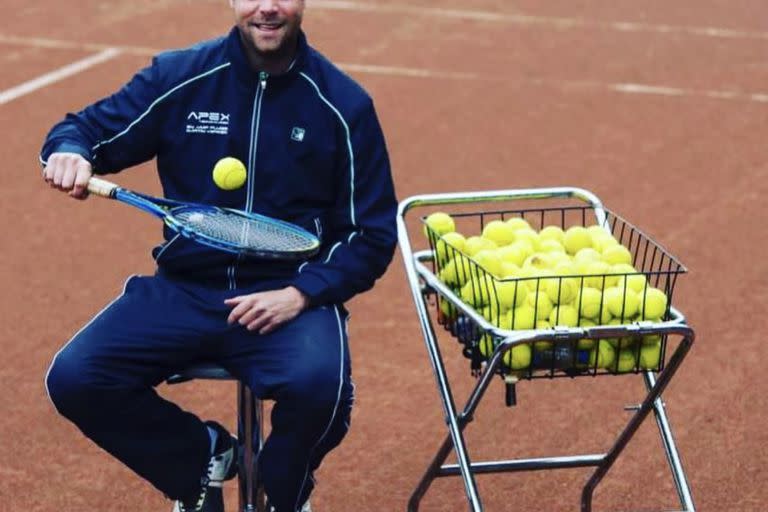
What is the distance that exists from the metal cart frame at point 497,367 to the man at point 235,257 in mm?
184

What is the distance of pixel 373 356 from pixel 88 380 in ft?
8.30

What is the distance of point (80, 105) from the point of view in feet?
36.5

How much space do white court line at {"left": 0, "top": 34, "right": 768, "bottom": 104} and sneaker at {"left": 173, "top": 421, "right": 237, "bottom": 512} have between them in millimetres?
6987

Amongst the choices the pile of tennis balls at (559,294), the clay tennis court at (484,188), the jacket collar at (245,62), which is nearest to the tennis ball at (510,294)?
the pile of tennis balls at (559,294)

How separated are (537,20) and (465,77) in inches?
85.8

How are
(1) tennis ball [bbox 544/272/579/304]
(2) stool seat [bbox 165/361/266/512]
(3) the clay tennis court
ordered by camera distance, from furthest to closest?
(3) the clay tennis court → (2) stool seat [bbox 165/361/266/512] → (1) tennis ball [bbox 544/272/579/304]

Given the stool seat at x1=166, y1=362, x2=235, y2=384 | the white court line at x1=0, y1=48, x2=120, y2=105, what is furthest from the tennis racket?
the white court line at x1=0, y1=48, x2=120, y2=105

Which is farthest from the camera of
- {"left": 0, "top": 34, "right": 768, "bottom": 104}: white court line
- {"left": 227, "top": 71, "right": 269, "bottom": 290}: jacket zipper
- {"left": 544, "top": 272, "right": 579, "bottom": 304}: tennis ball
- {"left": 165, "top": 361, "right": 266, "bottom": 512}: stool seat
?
{"left": 0, "top": 34, "right": 768, "bottom": 104}: white court line

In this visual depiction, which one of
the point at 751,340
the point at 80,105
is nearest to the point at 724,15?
the point at 80,105

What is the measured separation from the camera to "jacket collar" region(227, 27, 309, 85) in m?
5.07

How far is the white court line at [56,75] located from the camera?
11.4 metres

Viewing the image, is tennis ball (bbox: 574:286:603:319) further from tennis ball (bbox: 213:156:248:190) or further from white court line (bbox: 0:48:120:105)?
white court line (bbox: 0:48:120:105)

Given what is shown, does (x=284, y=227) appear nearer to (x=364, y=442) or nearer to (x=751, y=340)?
(x=364, y=442)

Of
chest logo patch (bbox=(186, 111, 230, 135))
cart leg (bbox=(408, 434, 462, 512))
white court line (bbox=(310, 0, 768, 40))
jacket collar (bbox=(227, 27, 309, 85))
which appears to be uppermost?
white court line (bbox=(310, 0, 768, 40))
